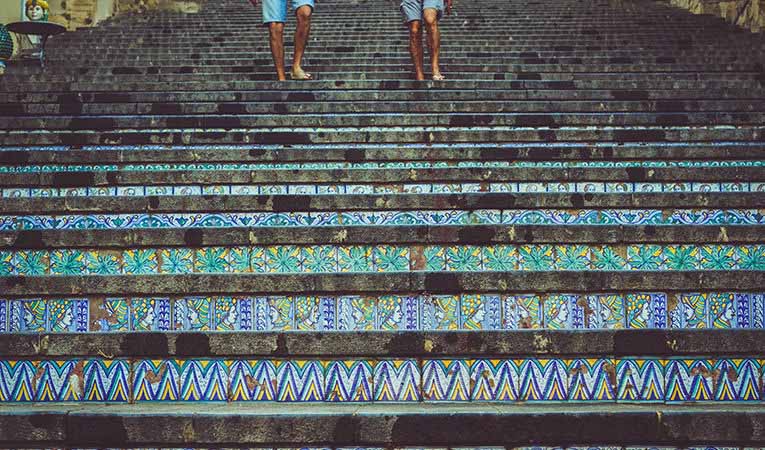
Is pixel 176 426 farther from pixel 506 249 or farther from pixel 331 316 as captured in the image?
pixel 506 249

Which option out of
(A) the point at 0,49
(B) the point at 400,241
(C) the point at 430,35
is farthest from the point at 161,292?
(A) the point at 0,49

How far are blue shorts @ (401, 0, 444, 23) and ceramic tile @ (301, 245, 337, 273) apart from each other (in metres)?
3.97

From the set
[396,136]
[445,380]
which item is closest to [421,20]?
[396,136]

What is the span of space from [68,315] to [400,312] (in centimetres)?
139

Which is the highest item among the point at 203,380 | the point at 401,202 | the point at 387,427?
the point at 401,202

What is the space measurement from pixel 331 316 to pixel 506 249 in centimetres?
125

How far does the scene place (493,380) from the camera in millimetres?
2830

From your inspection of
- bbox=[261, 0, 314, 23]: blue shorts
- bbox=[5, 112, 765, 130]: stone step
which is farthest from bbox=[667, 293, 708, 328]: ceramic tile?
bbox=[261, 0, 314, 23]: blue shorts

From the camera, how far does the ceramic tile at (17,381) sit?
287 centimetres

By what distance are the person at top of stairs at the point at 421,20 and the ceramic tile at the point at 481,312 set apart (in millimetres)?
4624

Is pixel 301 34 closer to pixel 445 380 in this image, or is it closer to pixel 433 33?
pixel 433 33

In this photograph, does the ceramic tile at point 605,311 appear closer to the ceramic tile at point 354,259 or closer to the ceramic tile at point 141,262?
the ceramic tile at point 354,259

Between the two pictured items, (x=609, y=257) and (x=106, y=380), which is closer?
(x=106, y=380)

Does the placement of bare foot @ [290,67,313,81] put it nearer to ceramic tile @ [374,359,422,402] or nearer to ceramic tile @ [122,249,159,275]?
ceramic tile @ [122,249,159,275]
